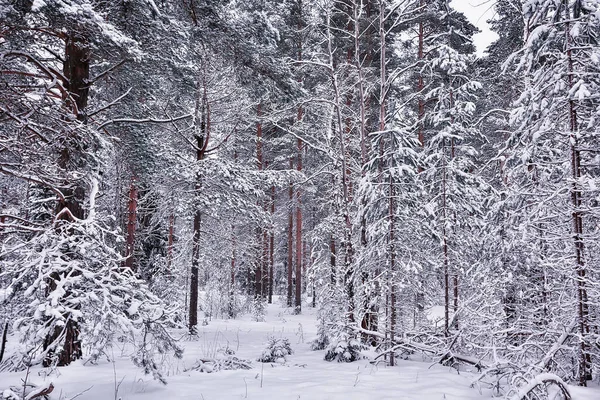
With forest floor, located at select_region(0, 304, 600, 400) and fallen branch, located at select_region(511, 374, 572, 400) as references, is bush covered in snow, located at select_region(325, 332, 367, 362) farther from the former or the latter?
fallen branch, located at select_region(511, 374, 572, 400)

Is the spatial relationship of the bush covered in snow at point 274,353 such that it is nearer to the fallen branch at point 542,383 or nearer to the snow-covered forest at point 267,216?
the snow-covered forest at point 267,216

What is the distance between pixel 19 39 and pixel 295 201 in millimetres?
15450

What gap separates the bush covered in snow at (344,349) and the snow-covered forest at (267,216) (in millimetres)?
52

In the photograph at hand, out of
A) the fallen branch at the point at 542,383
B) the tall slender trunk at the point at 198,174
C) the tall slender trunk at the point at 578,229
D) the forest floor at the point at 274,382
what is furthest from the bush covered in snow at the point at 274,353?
the tall slender trunk at the point at 578,229

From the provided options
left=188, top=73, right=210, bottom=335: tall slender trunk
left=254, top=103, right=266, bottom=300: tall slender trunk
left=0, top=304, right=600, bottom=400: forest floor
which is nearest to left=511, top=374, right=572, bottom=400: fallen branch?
left=0, top=304, right=600, bottom=400: forest floor

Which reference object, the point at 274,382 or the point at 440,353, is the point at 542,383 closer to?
the point at 440,353

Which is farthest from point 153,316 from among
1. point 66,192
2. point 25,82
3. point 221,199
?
point 221,199

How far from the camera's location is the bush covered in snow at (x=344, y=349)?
9.03m

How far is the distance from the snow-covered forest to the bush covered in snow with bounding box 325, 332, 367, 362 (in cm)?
5

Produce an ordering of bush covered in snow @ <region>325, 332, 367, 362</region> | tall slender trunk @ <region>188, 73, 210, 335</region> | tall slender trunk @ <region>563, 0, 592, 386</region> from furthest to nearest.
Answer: tall slender trunk @ <region>188, 73, 210, 335</region> < bush covered in snow @ <region>325, 332, 367, 362</region> < tall slender trunk @ <region>563, 0, 592, 386</region>

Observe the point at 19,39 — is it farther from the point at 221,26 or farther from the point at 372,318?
the point at 372,318

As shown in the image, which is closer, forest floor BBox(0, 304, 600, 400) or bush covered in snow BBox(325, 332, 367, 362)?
forest floor BBox(0, 304, 600, 400)

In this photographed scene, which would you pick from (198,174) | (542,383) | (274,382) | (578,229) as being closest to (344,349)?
(274,382)

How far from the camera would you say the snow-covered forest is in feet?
16.4
